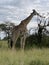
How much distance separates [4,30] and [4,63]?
19.6m

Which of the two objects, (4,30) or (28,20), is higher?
(28,20)

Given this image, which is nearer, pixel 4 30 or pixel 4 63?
pixel 4 63

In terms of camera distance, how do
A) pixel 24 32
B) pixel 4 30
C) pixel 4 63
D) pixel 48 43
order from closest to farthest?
pixel 4 63, pixel 24 32, pixel 48 43, pixel 4 30

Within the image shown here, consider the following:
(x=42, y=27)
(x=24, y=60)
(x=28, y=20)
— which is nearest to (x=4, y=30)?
(x=42, y=27)

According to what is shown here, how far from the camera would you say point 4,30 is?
29.4 meters

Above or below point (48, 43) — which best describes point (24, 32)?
above

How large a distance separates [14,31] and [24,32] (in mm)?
572

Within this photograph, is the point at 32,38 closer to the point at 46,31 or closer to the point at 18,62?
the point at 46,31

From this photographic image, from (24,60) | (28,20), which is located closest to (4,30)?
(28,20)

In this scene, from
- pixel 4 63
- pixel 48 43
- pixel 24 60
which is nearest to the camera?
pixel 4 63

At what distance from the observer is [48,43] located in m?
19.5

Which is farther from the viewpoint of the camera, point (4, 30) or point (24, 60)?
point (4, 30)

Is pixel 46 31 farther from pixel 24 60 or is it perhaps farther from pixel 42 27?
Answer: pixel 24 60

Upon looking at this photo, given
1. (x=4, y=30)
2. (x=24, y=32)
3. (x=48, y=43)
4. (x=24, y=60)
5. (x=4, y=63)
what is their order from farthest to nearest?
1. (x=4, y=30)
2. (x=48, y=43)
3. (x=24, y=32)
4. (x=24, y=60)
5. (x=4, y=63)
